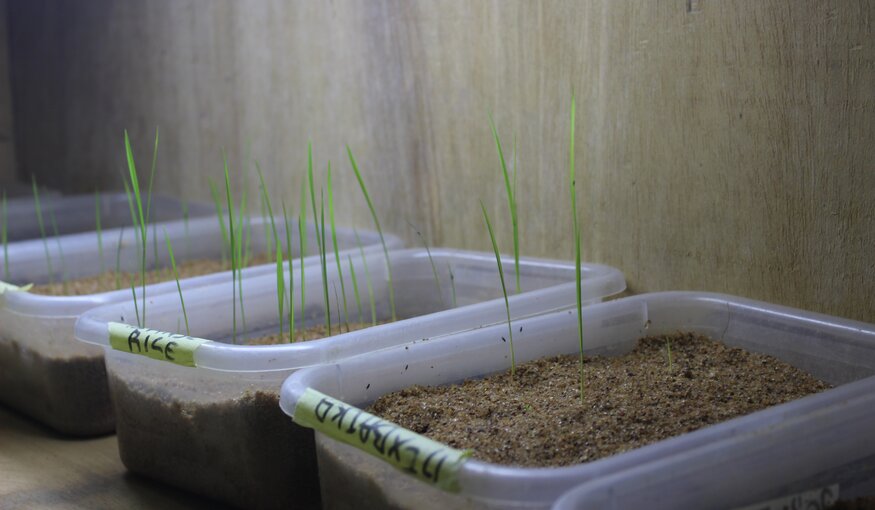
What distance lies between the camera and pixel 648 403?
1010mm

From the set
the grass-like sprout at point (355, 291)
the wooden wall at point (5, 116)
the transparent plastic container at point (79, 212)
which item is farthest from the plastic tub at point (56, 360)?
the wooden wall at point (5, 116)

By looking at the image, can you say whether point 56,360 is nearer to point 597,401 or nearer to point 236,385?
point 236,385

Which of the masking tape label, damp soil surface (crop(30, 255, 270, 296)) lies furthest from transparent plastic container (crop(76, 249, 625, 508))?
the masking tape label

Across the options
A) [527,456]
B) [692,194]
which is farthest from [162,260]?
[527,456]

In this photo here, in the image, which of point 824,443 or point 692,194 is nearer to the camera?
point 824,443

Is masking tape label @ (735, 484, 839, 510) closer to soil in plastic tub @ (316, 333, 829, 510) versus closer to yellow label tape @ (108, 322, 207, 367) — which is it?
soil in plastic tub @ (316, 333, 829, 510)

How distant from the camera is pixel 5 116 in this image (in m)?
2.71

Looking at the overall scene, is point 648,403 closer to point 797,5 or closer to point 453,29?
point 797,5

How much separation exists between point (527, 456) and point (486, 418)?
0.12m

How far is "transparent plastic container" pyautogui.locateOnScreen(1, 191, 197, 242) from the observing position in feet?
7.12

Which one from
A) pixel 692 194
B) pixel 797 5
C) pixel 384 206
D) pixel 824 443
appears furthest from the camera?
pixel 384 206

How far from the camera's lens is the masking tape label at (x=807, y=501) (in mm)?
796

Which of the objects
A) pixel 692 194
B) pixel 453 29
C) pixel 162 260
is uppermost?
pixel 453 29

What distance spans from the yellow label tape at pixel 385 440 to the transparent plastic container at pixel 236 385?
166 millimetres
